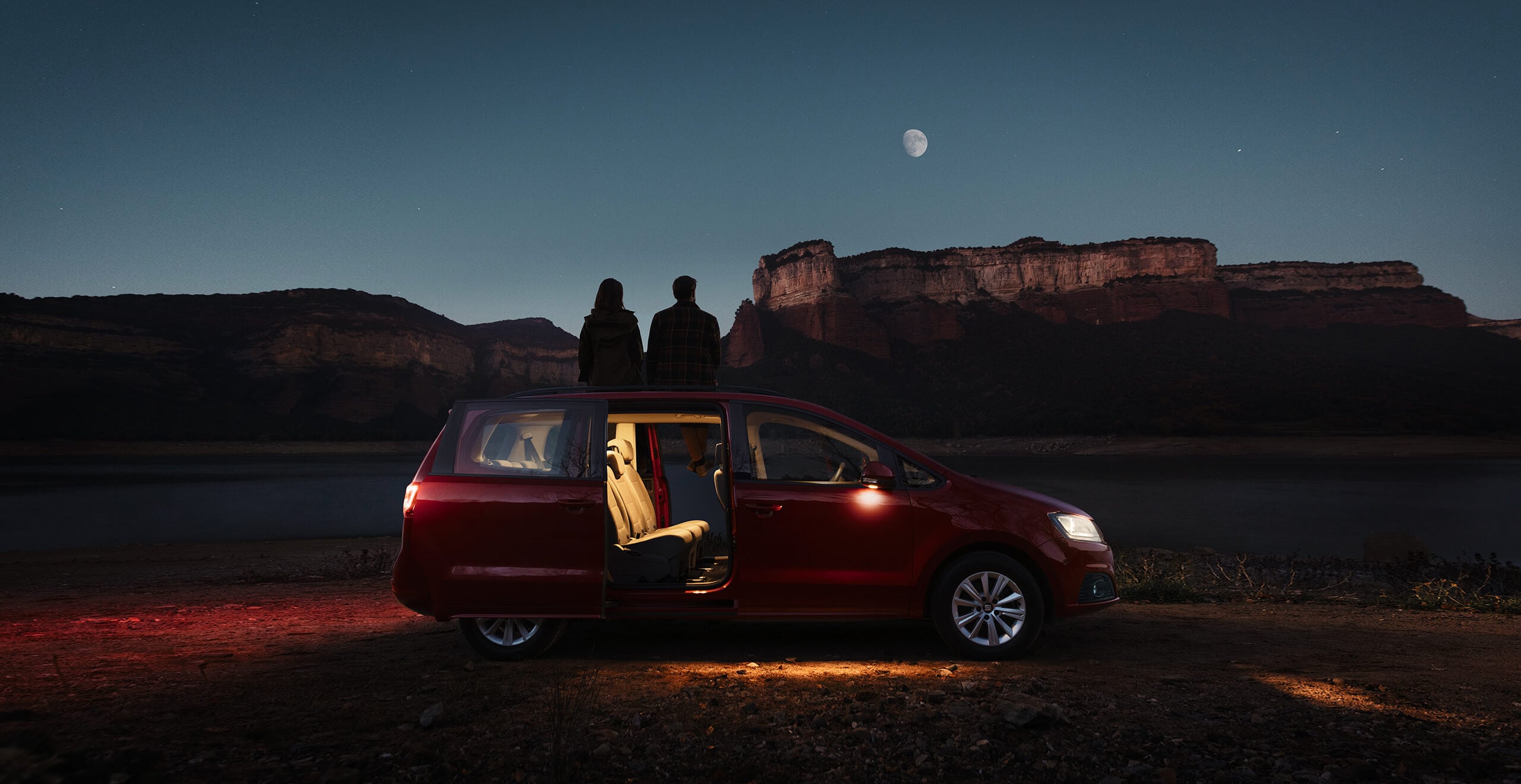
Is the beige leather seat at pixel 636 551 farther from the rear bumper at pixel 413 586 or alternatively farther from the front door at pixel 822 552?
the rear bumper at pixel 413 586

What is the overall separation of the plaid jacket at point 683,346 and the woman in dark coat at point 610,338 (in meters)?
0.27

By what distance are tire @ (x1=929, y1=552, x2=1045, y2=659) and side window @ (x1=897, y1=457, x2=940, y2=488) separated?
0.51 m

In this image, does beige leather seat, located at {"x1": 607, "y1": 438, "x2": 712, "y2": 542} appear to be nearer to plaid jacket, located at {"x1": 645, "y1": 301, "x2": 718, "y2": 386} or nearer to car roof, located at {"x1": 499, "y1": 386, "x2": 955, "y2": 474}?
car roof, located at {"x1": 499, "y1": 386, "x2": 955, "y2": 474}

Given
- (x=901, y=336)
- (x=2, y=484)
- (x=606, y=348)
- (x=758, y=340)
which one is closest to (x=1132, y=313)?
(x=901, y=336)

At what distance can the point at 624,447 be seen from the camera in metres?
5.53

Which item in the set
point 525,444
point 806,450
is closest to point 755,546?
point 806,450

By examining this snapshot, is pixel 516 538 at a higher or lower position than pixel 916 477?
lower

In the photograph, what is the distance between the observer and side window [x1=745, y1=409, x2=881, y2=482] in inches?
188

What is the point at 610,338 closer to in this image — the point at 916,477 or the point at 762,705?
the point at 916,477

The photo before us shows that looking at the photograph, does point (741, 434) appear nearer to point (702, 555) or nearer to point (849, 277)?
point (702, 555)

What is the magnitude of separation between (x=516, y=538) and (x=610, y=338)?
8.38 feet

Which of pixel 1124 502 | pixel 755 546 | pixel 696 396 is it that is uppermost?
pixel 696 396

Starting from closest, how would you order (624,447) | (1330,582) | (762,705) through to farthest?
(762,705), (624,447), (1330,582)

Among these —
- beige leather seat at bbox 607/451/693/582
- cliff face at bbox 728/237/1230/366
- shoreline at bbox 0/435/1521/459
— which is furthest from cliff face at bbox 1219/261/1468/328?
beige leather seat at bbox 607/451/693/582
